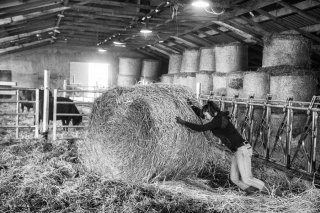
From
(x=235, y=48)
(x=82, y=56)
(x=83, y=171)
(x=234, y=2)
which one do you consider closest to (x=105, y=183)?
(x=83, y=171)

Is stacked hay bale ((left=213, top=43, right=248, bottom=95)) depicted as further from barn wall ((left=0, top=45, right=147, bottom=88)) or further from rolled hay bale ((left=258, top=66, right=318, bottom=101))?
barn wall ((left=0, top=45, right=147, bottom=88))

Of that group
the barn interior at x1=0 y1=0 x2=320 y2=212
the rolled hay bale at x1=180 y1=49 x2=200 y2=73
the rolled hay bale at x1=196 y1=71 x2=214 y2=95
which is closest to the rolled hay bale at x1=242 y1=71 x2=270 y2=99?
the barn interior at x1=0 y1=0 x2=320 y2=212

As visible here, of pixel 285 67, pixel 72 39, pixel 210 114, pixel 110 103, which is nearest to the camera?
pixel 210 114

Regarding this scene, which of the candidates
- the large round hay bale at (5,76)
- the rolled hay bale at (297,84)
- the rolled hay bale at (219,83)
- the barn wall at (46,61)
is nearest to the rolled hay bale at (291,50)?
the rolled hay bale at (297,84)

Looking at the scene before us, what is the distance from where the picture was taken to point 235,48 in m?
10.1

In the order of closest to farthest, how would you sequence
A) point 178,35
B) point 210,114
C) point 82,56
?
point 210,114 → point 178,35 → point 82,56

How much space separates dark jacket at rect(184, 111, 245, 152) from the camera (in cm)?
444

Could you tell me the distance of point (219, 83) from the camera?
10.4 meters

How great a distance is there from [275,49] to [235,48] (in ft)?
7.07

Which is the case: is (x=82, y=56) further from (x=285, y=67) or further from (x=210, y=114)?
(x=210, y=114)

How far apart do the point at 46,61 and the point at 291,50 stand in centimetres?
1364

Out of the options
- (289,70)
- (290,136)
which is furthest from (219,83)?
(290,136)

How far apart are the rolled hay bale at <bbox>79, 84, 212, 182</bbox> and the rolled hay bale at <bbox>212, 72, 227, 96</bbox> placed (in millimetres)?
5167

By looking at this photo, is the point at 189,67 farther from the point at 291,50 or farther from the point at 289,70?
the point at 289,70
